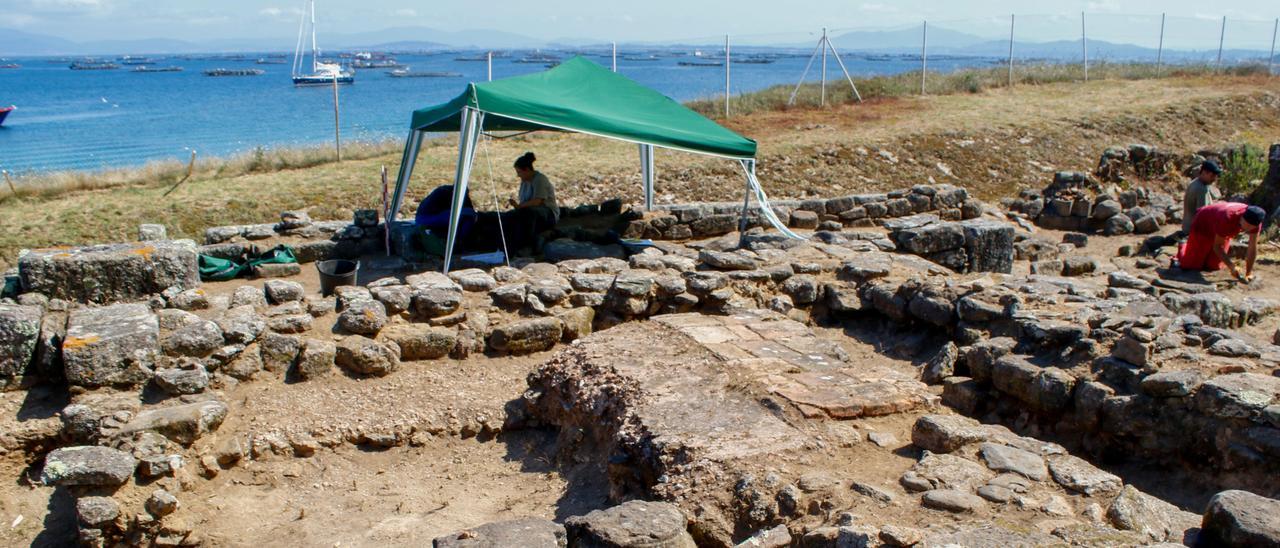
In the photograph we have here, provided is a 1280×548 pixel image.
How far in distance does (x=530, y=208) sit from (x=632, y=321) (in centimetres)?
304

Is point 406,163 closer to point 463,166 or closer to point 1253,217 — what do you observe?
point 463,166

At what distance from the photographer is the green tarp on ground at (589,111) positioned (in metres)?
9.30

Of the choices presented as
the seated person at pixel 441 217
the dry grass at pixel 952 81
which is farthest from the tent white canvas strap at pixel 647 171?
the dry grass at pixel 952 81

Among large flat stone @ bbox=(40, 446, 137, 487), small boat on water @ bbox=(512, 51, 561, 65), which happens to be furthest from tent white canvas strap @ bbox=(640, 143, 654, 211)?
small boat on water @ bbox=(512, 51, 561, 65)

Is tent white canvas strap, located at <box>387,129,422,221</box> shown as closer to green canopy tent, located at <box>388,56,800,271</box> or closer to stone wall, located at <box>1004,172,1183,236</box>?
→ green canopy tent, located at <box>388,56,800,271</box>

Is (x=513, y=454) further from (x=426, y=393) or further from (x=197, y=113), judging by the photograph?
(x=197, y=113)

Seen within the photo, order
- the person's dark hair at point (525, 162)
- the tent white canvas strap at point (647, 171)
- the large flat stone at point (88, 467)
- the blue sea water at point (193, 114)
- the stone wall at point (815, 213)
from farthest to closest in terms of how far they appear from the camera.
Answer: the blue sea water at point (193, 114) → the tent white canvas strap at point (647, 171) → the stone wall at point (815, 213) → the person's dark hair at point (525, 162) → the large flat stone at point (88, 467)

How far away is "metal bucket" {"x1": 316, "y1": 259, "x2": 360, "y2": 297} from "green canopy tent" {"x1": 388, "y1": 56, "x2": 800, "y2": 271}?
0.89 metres

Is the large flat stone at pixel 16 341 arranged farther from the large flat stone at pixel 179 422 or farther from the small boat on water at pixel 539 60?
the small boat on water at pixel 539 60

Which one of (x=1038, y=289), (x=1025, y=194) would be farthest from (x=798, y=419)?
A: (x=1025, y=194)

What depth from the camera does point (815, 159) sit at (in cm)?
1661

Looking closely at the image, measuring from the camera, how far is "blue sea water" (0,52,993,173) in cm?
3097

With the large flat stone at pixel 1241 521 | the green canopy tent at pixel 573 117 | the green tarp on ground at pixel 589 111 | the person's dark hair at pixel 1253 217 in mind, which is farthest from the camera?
the green tarp on ground at pixel 589 111

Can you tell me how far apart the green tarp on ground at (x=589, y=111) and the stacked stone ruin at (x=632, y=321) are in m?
1.30
